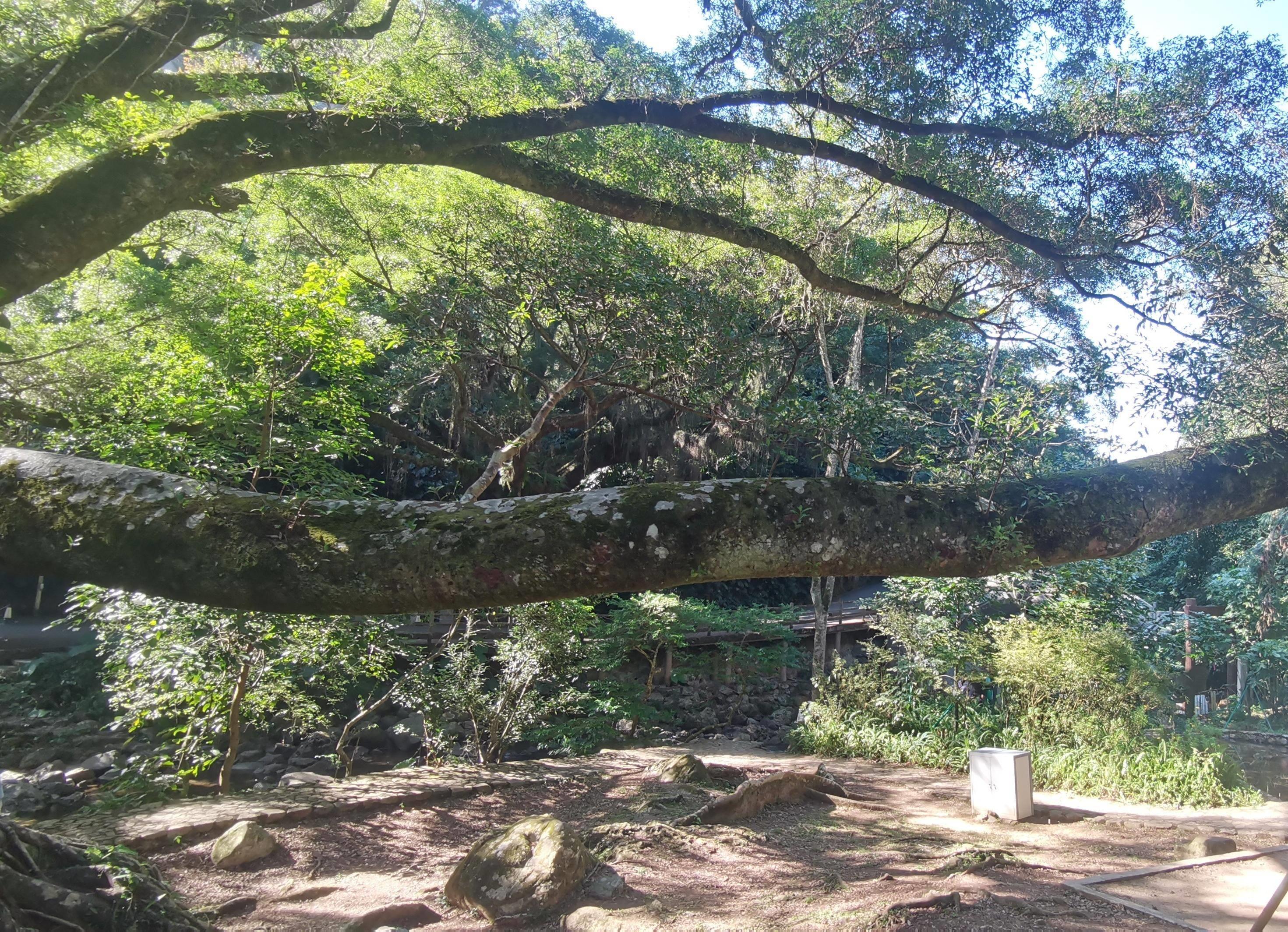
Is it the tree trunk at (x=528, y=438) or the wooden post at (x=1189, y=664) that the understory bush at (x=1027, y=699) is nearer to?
the wooden post at (x=1189, y=664)

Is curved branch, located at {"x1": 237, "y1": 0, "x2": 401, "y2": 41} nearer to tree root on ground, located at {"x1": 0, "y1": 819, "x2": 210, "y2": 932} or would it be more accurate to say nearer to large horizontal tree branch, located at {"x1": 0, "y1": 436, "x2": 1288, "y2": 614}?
large horizontal tree branch, located at {"x1": 0, "y1": 436, "x2": 1288, "y2": 614}

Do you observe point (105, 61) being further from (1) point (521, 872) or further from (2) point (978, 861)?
(2) point (978, 861)

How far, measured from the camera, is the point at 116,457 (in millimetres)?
4711

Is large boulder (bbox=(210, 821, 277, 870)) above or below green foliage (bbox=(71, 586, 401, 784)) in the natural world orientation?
below

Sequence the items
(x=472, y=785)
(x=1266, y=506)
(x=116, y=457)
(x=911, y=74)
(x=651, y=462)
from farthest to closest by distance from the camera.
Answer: (x=651, y=462)
(x=472, y=785)
(x=911, y=74)
(x=116, y=457)
(x=1266, y=506)

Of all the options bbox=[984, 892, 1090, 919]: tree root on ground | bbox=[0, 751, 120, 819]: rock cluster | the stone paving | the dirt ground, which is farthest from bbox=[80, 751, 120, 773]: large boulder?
bbox=[984, 892, 1090, 919]: tree root on ground

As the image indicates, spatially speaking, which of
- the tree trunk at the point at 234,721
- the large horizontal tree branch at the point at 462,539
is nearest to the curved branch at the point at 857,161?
the large horizontal tree branch at the point at 462,539

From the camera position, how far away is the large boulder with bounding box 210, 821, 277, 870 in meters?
5.03

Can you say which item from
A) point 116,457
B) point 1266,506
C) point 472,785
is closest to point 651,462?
point 472,785

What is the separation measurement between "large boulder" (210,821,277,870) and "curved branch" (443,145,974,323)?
459 centimetres

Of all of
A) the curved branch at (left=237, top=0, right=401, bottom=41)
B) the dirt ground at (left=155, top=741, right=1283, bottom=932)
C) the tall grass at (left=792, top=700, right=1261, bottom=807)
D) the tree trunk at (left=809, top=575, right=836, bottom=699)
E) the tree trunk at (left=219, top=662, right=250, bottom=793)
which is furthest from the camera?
→ the tree trunk at (left=809, top=575, right=836, bottom=699)

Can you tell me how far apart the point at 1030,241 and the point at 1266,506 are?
100 inches

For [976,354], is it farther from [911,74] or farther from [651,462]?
[651,462]

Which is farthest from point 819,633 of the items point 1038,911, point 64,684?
point 64,684
